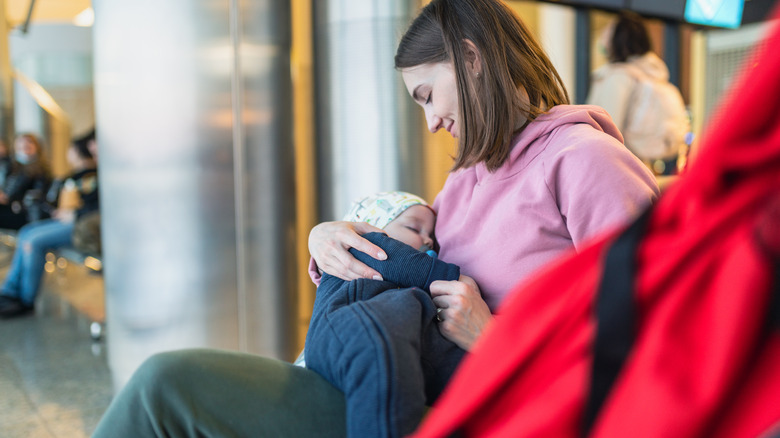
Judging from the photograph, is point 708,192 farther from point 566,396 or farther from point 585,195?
point 585,195

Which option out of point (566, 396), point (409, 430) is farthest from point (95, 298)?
point (566, 396)

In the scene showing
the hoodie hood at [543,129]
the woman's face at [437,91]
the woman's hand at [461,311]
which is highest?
the woman's face at [437,91]

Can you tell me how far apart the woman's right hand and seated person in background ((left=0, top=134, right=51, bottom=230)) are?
5.37 meters

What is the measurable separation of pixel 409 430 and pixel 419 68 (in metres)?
0.85

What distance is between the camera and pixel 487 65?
141 centimetres

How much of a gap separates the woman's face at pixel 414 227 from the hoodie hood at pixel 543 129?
26 centimetres

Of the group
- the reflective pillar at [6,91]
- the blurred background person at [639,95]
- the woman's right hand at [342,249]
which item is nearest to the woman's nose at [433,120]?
the woman's right hand at [342,249]

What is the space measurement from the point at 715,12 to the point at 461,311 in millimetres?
3657

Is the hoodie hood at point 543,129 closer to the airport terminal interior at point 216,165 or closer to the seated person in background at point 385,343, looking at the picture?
the seated person in background at point 385,343

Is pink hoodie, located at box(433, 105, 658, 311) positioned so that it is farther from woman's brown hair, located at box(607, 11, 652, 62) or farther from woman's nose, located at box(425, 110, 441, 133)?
woman's brown hair, located at box(607, 11, 652, 62)

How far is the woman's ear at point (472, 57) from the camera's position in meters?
1.42

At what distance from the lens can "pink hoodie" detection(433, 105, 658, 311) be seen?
1.26 metres

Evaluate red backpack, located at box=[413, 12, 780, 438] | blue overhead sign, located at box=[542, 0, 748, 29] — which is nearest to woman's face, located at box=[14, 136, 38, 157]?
blue overhead sign, located at box=[542, 0, 748, 29]

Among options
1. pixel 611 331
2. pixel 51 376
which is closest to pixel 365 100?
pixel 51 376
